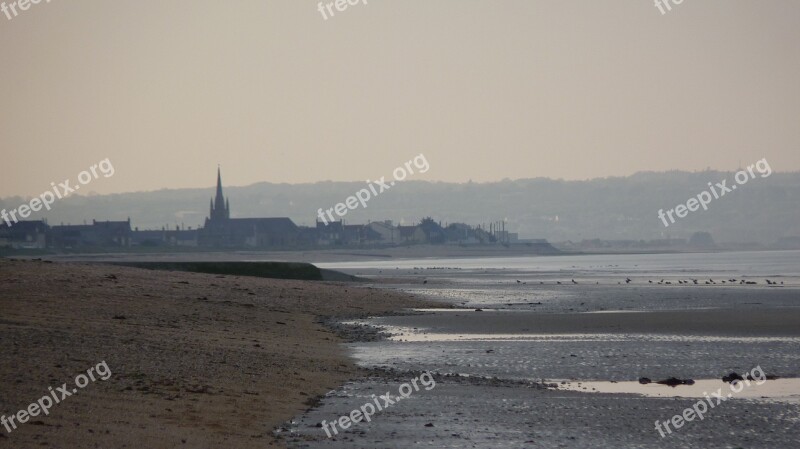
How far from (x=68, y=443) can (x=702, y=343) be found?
790 inches

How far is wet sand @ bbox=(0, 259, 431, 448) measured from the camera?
13172 millimetres

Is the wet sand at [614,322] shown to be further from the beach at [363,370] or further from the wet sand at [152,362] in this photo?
the wet sand at [152,362]

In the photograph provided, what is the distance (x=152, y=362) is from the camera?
18.2m

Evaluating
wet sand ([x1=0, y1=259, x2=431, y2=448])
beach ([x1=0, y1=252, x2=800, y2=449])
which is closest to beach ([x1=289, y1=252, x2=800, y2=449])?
beach ([x1=0, y1=252, x2=800, y2=449])

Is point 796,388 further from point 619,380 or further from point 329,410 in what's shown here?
point 329,410

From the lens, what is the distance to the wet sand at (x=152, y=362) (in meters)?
13.2

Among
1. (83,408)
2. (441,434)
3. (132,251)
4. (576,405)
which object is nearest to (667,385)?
(576,405)

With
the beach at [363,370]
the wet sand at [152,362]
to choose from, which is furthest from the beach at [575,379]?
the wet sand at [152,362]

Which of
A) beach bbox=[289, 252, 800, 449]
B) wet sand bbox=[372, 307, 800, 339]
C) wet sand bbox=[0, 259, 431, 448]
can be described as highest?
wet sand bbox=[0, 259, 431, 448]

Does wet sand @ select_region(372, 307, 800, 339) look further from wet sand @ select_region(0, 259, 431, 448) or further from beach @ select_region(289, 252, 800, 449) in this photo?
wet sand @ select_region(0, 259, 431, 448)

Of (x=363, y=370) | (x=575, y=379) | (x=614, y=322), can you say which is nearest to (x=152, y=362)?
(x=363, y=370)

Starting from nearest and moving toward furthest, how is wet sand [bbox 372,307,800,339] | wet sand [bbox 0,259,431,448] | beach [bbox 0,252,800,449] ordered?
1. wet sand [bbox 0,259,431,448]
2. beach [bbox 0,252,800,449]
3. wet sand [bbox 372,307,800,339]

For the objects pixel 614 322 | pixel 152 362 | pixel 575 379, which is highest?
pixel 152 362

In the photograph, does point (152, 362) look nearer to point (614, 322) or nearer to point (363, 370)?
point (363, 370)
